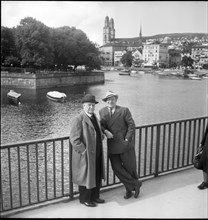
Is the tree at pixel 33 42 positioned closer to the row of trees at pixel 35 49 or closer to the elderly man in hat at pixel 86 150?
the row of trees at pixel 35 49

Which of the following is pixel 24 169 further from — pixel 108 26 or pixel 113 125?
pixel 113 125

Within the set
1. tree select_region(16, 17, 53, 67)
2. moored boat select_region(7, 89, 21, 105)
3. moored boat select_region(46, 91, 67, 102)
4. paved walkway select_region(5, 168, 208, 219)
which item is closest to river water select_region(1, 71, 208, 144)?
moored boat select_region(46, 91, 67, 102)

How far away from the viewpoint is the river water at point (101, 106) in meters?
11.0

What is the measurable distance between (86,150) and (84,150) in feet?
0.07

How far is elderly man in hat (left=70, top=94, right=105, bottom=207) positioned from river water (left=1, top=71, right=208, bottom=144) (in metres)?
5.82

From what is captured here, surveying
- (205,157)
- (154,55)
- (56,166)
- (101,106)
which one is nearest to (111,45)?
(101,106)

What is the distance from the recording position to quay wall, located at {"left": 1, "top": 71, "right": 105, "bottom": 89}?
11.6 m

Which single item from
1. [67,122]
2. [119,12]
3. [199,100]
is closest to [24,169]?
[67,122]

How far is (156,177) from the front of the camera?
3682mm

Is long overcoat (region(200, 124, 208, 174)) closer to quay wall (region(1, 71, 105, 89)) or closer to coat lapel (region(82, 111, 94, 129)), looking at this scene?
coat lapel (region(82, 111, 94, 129))

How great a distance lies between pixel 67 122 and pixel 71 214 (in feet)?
27.6

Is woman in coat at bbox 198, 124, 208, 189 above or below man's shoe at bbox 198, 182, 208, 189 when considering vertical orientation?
above

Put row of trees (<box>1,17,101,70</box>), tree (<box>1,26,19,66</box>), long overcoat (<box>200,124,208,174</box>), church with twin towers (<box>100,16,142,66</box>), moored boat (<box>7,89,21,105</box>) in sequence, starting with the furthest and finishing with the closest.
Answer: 1. moored boat (<box>7,89,21,105</box>)
2. row of trees (<box>1,17,101,70</box>)
3. tree (<box>1,26,19,66</box>)
4. church with twin towers (<box>100,16,142,66</box>)
5. long overcoat (<box>200,124,208,174</box>)

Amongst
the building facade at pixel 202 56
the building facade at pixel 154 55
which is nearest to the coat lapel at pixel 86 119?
the building facade at pixel 202 56
